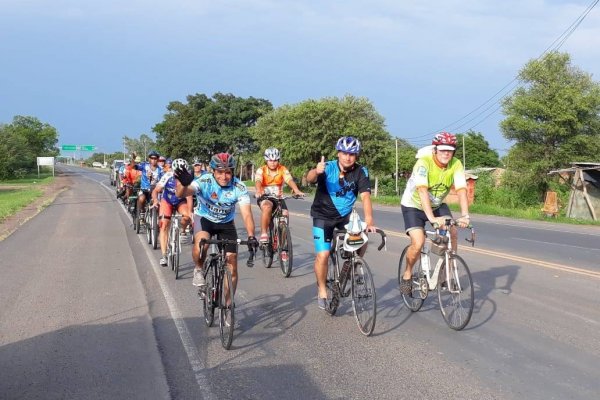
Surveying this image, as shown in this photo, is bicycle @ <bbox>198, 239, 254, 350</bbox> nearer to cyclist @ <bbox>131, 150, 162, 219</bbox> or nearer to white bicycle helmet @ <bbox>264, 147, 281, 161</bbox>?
white bicycle helmet @ <bbox>264, 147, 281, 161</bbox>

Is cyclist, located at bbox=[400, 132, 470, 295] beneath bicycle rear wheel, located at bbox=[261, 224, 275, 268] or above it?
above

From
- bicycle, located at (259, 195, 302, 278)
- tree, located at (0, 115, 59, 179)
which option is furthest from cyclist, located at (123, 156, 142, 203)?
tree, located at (0, 115, 59, 179)

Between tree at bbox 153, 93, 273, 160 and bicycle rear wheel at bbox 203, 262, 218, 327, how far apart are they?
61478 mm

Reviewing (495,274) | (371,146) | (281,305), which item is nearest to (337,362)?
(281,305)

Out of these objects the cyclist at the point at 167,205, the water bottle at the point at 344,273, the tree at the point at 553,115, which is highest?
the tree at the point at 553,115

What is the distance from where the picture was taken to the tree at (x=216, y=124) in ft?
228

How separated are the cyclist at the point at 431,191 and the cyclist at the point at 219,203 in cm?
176

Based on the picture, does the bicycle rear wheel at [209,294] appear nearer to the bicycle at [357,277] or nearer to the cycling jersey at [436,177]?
the bicycle at [357,277]

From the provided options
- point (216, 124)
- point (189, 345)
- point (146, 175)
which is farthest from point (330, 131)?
point (189, 345)

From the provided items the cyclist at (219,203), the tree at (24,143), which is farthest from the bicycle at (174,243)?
the tree at (24,143)

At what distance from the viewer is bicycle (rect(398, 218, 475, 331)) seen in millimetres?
6117

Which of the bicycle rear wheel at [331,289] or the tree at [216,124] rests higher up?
the tree at [216,124]

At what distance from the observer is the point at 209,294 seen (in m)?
6.27

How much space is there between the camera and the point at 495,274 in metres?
9.58
